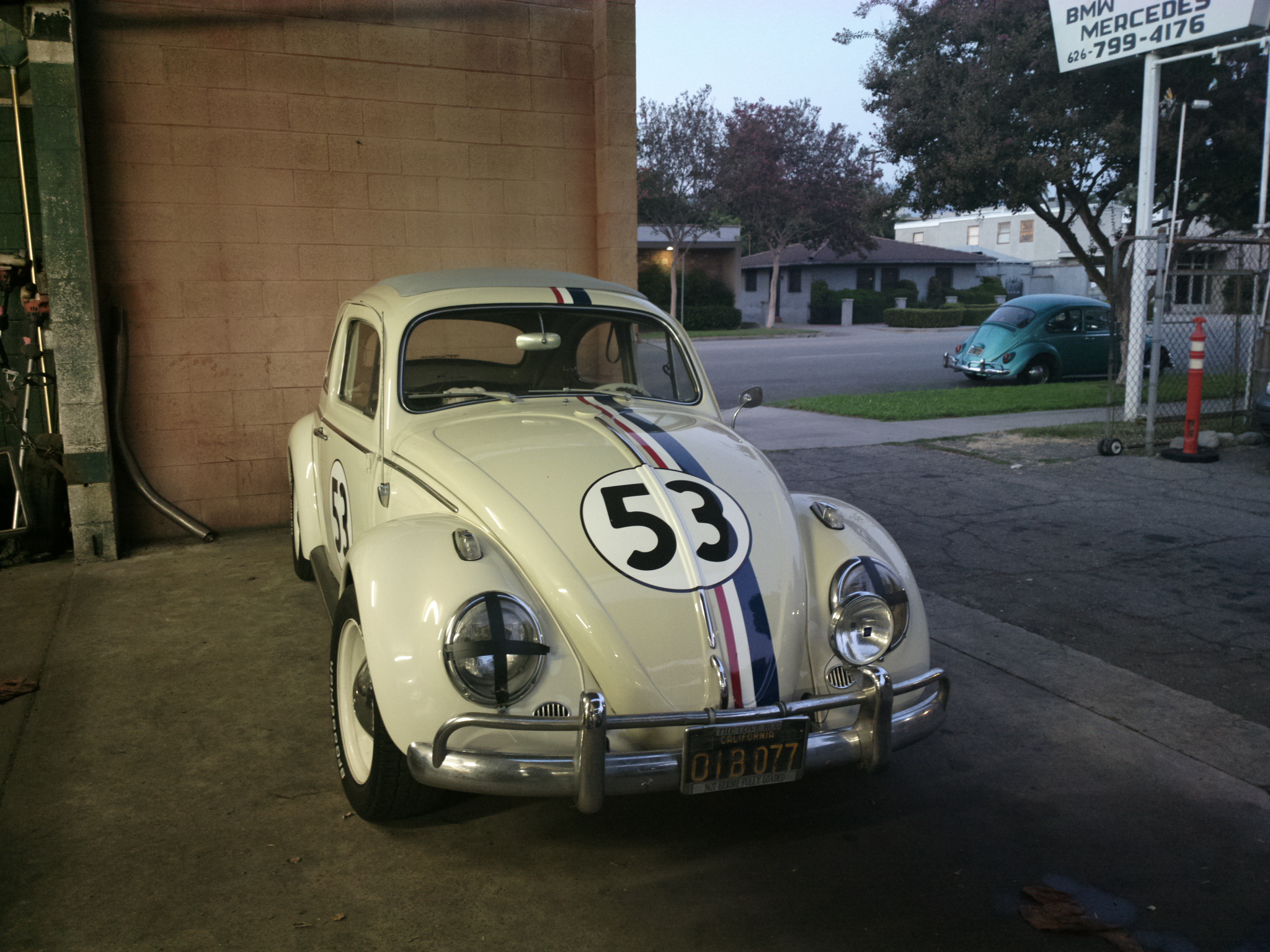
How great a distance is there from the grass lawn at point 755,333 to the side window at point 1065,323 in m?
14.9

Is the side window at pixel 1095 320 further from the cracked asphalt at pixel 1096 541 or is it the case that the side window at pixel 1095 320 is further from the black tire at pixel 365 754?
the black tire at pixel 365 754

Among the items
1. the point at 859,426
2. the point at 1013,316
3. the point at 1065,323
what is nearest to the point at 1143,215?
the point at 859,426

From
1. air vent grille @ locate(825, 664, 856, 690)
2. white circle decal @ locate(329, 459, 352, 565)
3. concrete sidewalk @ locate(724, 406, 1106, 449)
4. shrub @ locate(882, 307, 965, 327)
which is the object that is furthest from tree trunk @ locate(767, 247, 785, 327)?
air vent grille @ locate(825, 664, 856, 690)

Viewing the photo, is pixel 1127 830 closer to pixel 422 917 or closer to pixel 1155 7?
pixel 422 917

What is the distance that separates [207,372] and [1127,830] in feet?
20.0

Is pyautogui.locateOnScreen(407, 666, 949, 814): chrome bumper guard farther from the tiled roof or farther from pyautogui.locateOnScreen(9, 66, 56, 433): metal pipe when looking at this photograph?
the tiled roof

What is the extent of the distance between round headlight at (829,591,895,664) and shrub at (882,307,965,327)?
3576 cm

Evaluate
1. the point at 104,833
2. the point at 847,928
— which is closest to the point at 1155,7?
the point at 847,928

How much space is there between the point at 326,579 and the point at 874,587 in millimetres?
2626

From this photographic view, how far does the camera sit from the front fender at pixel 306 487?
17.3 ft

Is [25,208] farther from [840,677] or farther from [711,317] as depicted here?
[711,317]

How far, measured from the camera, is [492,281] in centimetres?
448

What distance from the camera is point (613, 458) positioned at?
3.43 m

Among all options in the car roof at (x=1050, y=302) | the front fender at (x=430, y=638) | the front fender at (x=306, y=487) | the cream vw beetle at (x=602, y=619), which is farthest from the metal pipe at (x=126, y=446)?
the car roof at (x=1050, y=302)
